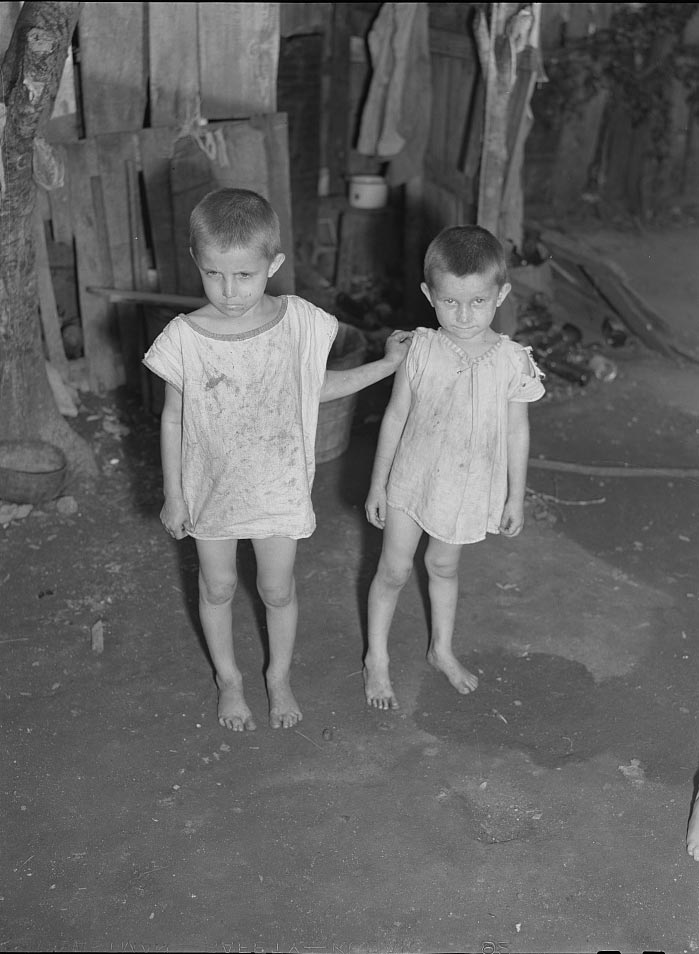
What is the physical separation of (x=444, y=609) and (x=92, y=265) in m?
3.24

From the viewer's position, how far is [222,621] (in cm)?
353

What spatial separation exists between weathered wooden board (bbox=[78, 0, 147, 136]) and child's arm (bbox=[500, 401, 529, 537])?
344 cm

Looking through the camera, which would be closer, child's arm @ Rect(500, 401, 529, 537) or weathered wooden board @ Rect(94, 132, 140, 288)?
child's arm @ Rect(500, 401, 529, 537)

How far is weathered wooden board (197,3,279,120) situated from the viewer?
19.3 feet

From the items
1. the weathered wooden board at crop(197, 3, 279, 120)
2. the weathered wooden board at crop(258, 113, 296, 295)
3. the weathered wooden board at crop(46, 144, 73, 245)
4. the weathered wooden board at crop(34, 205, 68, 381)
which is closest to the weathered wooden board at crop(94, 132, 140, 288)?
the weathered wooden board at crop(46, 144, 73, 245)

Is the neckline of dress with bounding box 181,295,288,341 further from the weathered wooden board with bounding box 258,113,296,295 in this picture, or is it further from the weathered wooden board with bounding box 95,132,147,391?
the weathered wooden board with bounding box 95,132,147,391

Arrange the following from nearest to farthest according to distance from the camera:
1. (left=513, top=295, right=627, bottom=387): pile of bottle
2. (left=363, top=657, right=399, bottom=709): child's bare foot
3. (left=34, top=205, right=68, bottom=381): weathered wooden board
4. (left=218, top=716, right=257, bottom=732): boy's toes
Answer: (left=218, top=716, right=257, bottom=732): boy's toes
(left=363, top=657, right=399, bottom=709): child's bare foot
(left=34, top=205, right=68, bottom=381): weathered wooden board
(left=513, top=295, right=627, bottom=387): pile of bottle

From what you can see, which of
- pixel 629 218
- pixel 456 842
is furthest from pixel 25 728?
pixel 629 218

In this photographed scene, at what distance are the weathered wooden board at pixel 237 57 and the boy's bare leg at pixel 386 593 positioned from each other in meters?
3.43

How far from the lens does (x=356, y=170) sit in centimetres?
828

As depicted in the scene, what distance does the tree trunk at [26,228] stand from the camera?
4.25m

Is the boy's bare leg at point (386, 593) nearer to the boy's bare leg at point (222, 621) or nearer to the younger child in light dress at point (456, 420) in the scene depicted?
the younger child in light dress at point (456, 420)

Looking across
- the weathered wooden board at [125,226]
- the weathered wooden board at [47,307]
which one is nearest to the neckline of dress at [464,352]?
the weathered wooden board at [47,307]

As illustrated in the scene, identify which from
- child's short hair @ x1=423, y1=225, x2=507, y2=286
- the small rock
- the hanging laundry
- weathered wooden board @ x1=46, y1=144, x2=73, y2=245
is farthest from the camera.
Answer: the hanging laundry
